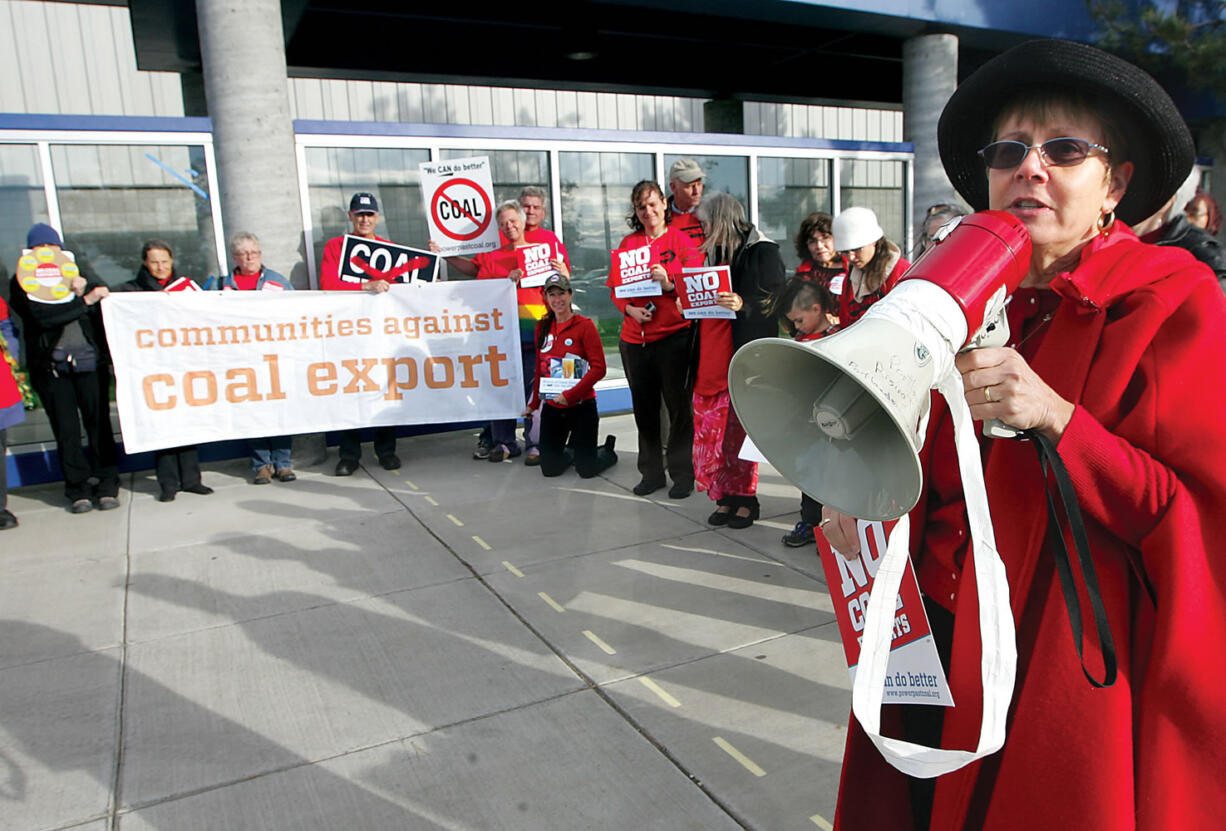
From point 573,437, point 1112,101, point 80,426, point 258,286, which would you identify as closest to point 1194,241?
point 1112,101

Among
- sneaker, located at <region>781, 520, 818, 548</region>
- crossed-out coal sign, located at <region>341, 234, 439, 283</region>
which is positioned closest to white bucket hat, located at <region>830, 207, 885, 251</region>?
sneaker, located at <region>781, 520, 818, 548</region>

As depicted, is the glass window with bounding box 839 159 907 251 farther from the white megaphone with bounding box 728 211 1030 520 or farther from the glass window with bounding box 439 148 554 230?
the white megaphone with bounding box 728 211 1030 520

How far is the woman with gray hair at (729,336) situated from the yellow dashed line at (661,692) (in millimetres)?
1982

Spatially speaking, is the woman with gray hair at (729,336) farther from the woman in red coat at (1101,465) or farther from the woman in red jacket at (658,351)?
the woman in red coat at (1101,465)

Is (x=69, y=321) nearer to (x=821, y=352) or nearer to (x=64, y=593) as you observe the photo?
(x=64, y=593)

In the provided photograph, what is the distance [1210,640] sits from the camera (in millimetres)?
1190

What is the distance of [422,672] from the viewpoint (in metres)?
3.52

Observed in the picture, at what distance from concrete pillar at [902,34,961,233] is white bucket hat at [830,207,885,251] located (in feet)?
20.6

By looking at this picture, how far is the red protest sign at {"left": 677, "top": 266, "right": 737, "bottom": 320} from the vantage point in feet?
16.9

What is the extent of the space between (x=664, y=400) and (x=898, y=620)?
4.60m

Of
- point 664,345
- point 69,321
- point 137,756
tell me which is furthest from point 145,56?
point 137,756

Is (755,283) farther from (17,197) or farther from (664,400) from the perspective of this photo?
(17,197)

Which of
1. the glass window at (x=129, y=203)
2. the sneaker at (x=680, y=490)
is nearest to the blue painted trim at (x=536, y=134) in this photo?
the glass window at (x=129, y=203)

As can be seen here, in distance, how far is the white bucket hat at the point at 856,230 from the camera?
4645 mm
